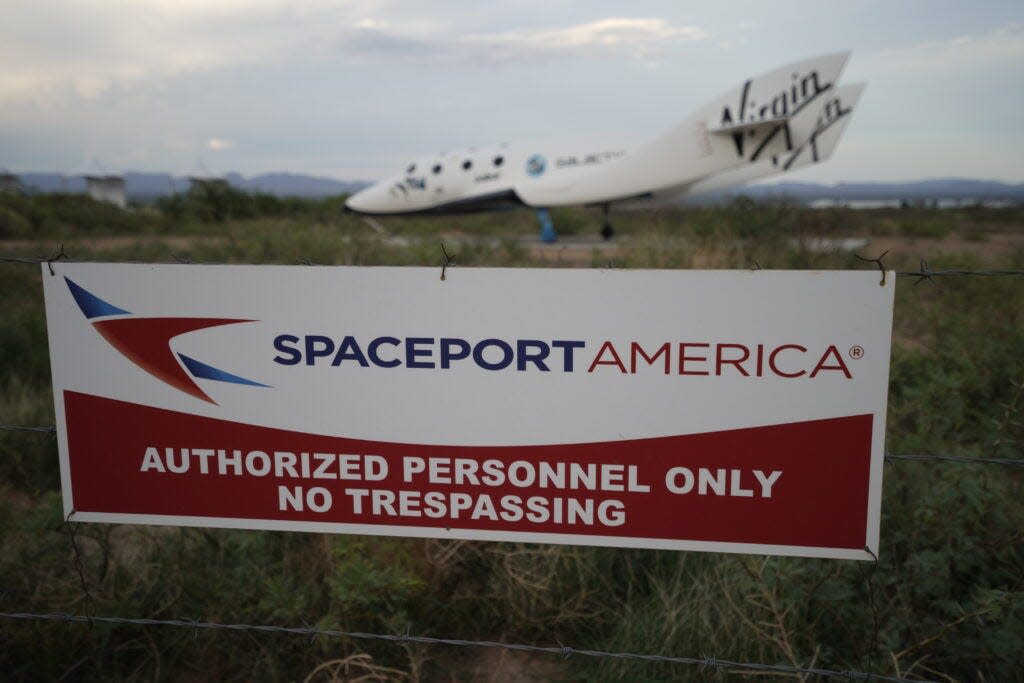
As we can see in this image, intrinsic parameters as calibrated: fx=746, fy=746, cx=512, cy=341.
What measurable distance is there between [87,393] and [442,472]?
3.93 ft

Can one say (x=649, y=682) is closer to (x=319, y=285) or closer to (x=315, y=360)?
(x=315, y=360)

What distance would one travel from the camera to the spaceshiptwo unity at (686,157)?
17391 millimetres

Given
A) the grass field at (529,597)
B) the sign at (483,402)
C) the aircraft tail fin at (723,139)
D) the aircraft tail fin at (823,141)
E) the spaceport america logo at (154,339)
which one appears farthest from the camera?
the aircraft tail fin at (823,141)

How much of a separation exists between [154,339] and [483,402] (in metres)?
1.08

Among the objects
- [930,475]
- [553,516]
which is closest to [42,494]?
[553,516]

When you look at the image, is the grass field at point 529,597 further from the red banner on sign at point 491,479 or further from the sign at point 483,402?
the red banner on sign at point 491,479

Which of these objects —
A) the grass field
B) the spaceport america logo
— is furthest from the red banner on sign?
the grass field

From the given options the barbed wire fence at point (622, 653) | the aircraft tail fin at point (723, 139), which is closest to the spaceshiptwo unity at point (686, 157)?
the aircraft tail fin at point (723, 139)

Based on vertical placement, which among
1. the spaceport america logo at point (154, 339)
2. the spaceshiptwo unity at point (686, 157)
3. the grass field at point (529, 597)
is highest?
the spaceshiptwo unity at point (686, 157)

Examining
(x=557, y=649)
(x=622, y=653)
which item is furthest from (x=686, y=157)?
(x=557, y=649)

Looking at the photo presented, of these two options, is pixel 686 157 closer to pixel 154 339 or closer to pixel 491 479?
pixel 491 479

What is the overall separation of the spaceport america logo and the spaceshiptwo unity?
1718cm

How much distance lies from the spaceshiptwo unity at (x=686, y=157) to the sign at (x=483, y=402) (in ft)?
55.0

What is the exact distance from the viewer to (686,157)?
18750mm
